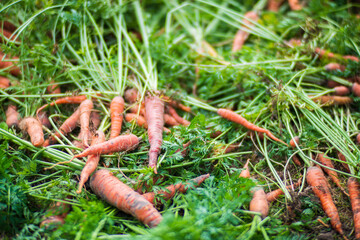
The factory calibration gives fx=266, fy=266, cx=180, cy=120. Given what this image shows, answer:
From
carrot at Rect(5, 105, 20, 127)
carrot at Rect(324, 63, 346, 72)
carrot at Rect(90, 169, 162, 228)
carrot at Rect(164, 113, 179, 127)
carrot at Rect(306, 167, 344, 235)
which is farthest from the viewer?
carrot at Rect(324, 63, 346, 72)

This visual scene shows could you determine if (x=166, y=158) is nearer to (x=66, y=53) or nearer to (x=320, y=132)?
(x=320, y=132)

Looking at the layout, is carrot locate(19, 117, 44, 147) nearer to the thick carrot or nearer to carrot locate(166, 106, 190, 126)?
the thick carrot

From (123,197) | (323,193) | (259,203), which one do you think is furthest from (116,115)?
(323,193)

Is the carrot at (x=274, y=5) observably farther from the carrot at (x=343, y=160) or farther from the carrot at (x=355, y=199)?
the carrot at (x=355, y=199)

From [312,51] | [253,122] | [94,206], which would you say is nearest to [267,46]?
[312,51]

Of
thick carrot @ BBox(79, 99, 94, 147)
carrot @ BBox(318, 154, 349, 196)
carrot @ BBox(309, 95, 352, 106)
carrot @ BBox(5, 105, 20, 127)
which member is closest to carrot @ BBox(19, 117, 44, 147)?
carrot @ BBox(5, 105, 20, 127)

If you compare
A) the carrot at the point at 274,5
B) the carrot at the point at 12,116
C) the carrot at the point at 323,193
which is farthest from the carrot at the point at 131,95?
the carrot at the point at 274,5
